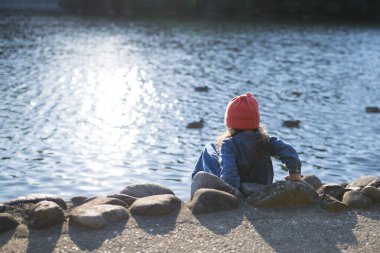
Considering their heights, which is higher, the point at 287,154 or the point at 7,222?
the point at 287,154

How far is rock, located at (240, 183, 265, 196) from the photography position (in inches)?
304

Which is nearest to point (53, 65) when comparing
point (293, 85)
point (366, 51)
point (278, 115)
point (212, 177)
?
point (293, 85)

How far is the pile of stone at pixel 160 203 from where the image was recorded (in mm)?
6730

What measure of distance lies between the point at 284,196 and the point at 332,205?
0.57 meters

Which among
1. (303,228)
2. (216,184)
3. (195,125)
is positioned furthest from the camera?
(195,125)

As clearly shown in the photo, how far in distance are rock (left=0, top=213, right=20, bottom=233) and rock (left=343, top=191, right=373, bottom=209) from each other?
3.85 metres

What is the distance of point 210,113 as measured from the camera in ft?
59.3

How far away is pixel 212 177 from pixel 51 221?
201cm

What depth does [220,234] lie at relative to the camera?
6582 mm

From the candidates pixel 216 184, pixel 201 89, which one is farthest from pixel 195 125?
pixel 216 184

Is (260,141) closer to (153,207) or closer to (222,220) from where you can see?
(222,220)

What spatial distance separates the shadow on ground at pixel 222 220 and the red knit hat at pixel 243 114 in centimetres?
118

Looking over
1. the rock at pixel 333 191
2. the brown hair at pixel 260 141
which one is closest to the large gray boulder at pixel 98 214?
the brown hair at pixel 260 141

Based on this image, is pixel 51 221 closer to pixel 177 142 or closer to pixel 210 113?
pixel 177 142
